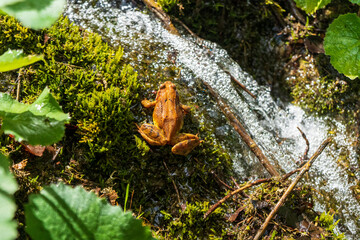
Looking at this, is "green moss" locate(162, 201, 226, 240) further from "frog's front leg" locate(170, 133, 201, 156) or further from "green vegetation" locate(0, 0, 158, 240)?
"green vegetation" locate(0, 0, 158, 240)

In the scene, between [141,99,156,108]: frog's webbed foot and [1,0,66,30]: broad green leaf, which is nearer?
[1,0,66,30]: broad green leaf

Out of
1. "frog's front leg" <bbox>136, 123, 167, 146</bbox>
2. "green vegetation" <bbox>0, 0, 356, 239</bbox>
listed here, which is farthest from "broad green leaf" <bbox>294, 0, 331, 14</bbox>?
"frog's front leg" <bbox>136, 123, 167, 146</bbox>

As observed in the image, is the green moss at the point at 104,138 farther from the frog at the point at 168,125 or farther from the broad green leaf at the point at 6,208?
the broad green leaf at the point at 6,208

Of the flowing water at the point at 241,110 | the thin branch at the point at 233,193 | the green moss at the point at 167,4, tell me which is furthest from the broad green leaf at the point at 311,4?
the thin branch at the point at 233,193

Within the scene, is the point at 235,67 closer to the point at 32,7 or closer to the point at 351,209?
the point at 351,209

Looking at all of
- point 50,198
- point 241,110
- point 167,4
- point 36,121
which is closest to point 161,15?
point 167,4

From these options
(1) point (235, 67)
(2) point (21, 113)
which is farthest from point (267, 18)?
(2) point (21, 113)
